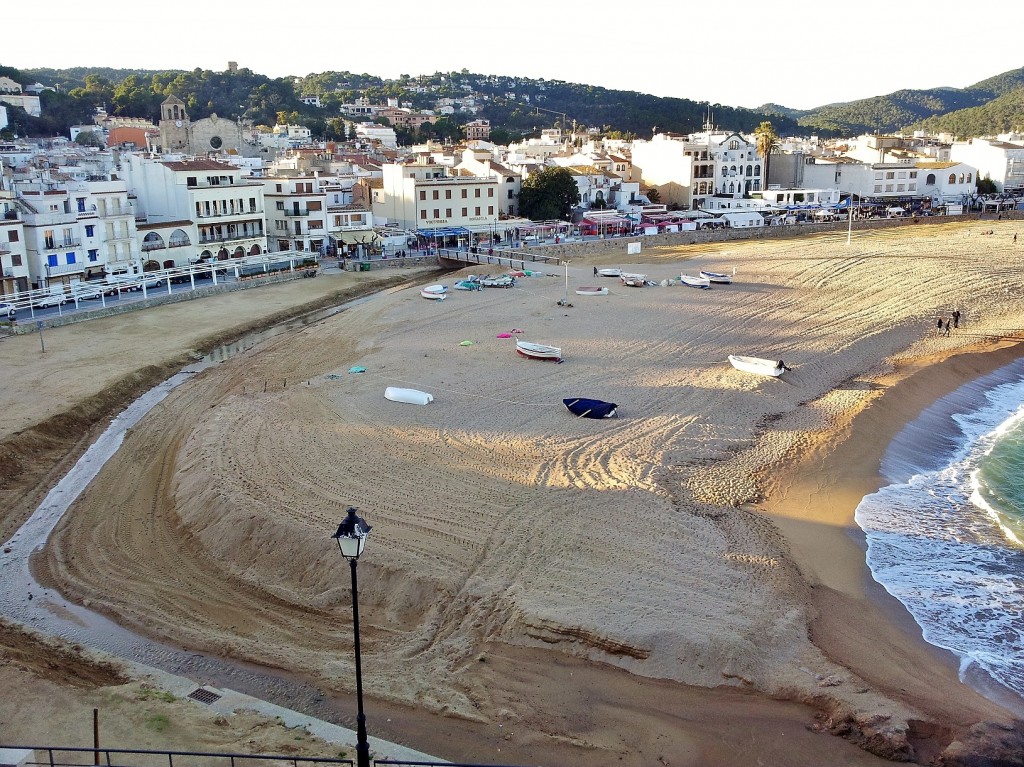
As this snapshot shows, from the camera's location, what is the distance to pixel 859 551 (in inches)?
640

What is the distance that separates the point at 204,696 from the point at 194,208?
4054 cm

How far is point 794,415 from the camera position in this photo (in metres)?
23.0

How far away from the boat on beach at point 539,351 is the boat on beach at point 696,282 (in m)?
16.0

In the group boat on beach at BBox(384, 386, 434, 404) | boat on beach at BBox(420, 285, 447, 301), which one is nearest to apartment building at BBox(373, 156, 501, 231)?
boat on beach at BBox(420, 285, 447, 301)

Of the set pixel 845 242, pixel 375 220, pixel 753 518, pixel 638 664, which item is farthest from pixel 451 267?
pixel 638 664

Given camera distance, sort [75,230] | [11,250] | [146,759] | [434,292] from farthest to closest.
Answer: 1. [434,292]
2. [75,230]
3. [11,250]
4. [146,759]

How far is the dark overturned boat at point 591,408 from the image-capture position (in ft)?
71.7

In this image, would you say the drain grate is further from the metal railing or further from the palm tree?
the palm tree

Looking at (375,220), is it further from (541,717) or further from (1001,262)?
(541,717)

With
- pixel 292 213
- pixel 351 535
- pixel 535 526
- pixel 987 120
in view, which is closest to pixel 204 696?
pixel 351 535

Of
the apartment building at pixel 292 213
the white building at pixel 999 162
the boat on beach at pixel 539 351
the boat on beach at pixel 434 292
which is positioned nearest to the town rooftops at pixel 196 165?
the apartment building at pixel 292 213

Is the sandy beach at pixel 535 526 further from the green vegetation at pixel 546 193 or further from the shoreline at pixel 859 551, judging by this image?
the green vegetation at pixel 546 193

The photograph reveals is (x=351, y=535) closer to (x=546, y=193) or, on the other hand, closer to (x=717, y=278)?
(x=717, y=278)

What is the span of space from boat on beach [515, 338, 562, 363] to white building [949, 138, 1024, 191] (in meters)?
73.4
